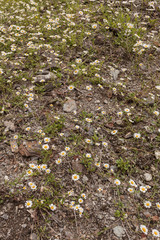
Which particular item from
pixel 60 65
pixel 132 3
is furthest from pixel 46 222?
pixel 132 3

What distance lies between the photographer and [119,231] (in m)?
2.50

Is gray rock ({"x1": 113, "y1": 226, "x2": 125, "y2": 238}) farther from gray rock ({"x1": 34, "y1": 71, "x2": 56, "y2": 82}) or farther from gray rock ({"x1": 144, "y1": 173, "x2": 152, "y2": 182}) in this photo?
gray rock ({"x1": 34, "y1": 71, "x2": 56, "y2": 82})

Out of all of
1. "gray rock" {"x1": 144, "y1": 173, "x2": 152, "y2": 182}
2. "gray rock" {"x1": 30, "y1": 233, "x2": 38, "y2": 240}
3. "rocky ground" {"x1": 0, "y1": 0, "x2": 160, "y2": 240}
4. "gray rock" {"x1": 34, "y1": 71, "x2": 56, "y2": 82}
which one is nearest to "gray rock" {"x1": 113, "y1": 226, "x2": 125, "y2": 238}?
"rocky ground" {"x1": 0, "y1": 0, "x2": 160, "y2": 240}

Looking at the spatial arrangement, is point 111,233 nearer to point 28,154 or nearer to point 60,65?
point 28,154

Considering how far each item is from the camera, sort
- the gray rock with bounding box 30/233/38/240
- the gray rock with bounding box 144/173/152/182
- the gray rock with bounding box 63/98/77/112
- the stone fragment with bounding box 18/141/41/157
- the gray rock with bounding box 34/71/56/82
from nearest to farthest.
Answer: the gray rock with bounding box 30/233/38/240 → the gray rock with bounding box 144/173/152/182 → the stone fragment with bounding box 18/141/41/157 → the gray rock with bounding box 63/98/77/112 → the gray rock with bounding box 34/71/56/82

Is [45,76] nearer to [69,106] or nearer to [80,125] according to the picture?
[69,106]

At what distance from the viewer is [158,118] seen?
3615 millimetres

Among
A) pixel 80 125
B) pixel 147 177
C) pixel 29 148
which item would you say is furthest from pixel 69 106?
pixel 147 177

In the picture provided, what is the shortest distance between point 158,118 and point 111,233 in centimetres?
198

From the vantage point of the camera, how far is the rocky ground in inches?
102

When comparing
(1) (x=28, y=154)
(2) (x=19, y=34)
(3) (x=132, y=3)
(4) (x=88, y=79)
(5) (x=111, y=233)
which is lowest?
(5) (x=111, y=233)

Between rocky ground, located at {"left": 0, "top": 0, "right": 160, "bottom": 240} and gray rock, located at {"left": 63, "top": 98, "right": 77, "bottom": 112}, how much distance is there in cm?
2

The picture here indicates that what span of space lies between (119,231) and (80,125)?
1.60 meters

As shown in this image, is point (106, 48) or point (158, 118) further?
point (106, 48)
